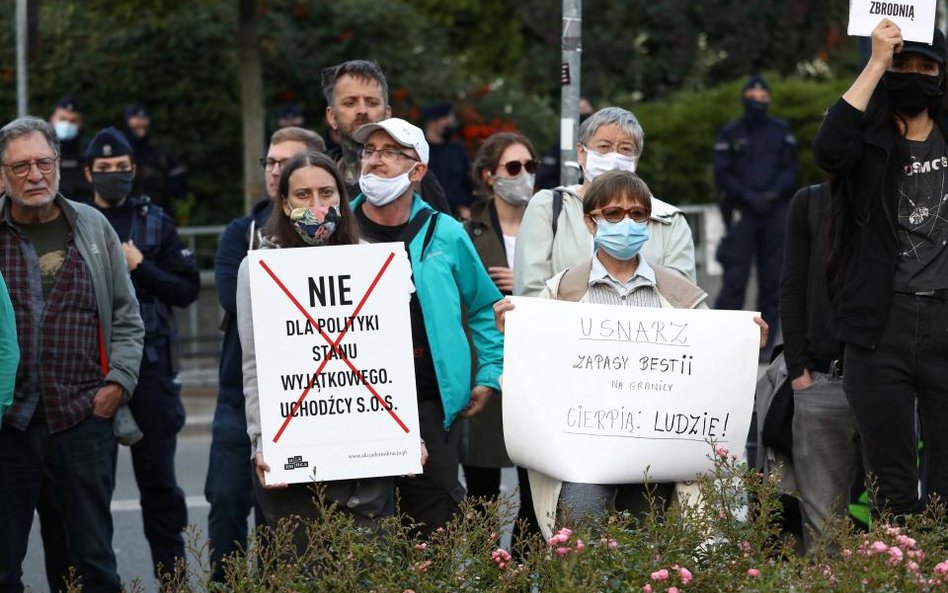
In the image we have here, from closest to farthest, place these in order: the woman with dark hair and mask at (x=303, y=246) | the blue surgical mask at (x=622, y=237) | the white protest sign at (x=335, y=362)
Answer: the white protest sign at (x=335, y=362) < the woman with dark hair and mask at (x=303, y=246) < the blue surgical mask at (x=622, y=237)

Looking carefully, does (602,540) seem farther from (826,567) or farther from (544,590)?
(826,567)

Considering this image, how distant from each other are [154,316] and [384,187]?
211 centimetres

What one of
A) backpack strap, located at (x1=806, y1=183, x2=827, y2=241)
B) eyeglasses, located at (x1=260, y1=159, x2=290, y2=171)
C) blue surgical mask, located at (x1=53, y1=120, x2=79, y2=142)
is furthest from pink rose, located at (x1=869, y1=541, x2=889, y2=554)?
blue surgical mask, located at (x1=53, y1=120, x2=79, y2=142)

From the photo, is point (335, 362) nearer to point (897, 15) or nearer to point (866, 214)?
point (866, 214)

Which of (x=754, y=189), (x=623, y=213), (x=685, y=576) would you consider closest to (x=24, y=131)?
(x=623, y=213)

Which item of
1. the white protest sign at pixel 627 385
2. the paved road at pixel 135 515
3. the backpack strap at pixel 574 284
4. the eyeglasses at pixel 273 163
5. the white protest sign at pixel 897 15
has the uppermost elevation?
the white protest sign at pixel 897 15

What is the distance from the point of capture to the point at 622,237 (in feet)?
19.5

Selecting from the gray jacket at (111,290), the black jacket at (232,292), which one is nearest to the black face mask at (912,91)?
the black jacket at (232,292)

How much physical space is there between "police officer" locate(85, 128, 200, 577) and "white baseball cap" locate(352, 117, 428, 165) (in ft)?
5.89

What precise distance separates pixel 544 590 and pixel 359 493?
116 cm

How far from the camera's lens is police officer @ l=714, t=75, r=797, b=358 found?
15.6 metres

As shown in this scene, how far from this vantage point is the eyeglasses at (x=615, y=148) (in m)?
6.81

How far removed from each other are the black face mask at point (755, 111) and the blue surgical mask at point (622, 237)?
9.94 m

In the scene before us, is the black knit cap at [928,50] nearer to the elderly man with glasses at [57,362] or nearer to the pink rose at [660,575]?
the pink rose at [660,575]
